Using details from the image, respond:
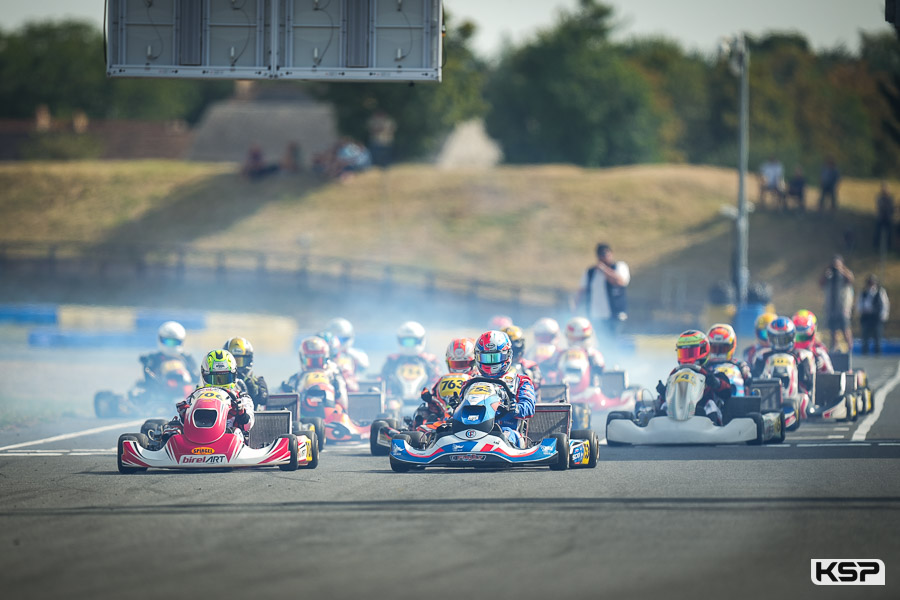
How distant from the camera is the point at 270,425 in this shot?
13.5m

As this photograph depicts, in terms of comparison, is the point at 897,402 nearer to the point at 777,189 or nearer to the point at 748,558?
the point at 748,558

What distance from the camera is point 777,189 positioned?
158 feet

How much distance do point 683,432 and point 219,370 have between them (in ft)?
16.2

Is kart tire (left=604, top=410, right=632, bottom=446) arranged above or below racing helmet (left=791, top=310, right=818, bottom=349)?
below

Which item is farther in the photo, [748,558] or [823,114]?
[823,114]

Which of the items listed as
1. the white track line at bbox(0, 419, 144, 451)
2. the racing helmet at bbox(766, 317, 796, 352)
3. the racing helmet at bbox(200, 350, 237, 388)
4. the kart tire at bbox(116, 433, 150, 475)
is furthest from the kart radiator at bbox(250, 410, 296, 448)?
the racing helmet at bbox(766, 317, 796, 352)

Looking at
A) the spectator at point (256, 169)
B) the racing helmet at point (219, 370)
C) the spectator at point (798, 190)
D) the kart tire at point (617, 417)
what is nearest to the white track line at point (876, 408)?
the kart tire at point (617, 417)

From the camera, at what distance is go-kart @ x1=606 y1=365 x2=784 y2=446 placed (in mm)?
14695

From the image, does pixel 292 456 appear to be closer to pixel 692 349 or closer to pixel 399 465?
pixel 399 465

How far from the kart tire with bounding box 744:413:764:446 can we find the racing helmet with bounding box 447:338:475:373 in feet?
10.2

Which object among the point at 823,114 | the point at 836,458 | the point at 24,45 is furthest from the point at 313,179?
the point at 24,45

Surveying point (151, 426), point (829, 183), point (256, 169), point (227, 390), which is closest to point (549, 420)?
point (227, 390)

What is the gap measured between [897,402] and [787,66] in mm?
65596
